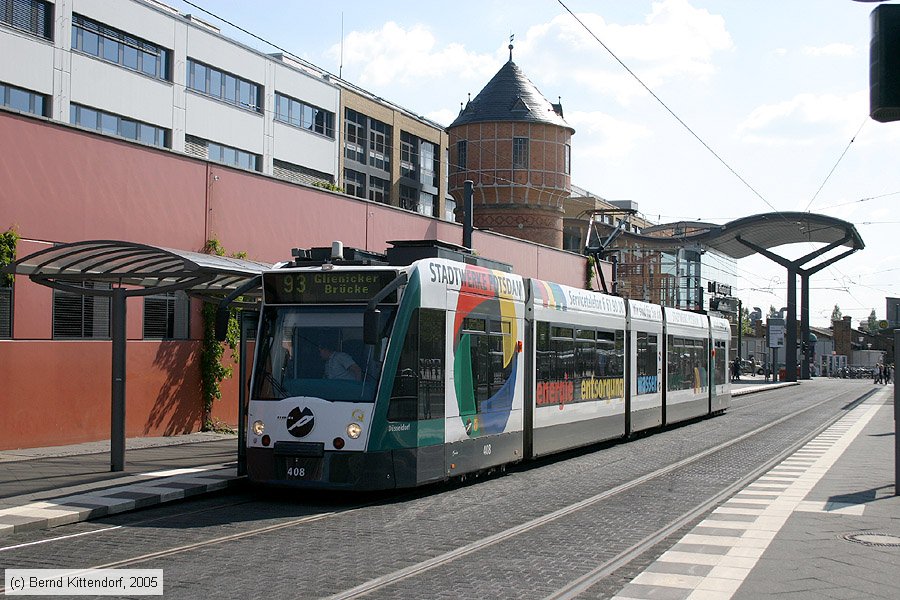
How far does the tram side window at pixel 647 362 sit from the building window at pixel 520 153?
1271 inches

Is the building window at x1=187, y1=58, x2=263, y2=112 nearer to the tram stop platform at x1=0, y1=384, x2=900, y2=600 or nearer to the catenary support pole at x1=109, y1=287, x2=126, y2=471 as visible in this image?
the tram stop platform at x1=0, y1=384, x2=900, y2=600

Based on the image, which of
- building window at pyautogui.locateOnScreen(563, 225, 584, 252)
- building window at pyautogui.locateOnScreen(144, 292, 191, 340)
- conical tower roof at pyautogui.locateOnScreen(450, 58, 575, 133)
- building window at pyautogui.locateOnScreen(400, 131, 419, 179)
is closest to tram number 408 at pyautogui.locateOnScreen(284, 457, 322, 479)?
building window at pyautogui.locateOnScreen(144, 292, 191, 340)

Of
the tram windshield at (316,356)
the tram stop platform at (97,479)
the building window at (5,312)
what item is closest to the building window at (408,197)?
the tram stop platform at (97,479)

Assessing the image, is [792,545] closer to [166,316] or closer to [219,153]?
[166,316]

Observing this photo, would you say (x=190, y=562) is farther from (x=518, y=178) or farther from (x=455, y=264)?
(x=518, y=178)

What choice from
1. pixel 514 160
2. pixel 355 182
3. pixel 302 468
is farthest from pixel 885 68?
pixel 355 182

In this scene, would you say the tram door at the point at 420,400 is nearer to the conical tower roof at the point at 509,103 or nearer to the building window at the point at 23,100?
the building window at the point at 23,100

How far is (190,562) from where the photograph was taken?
367 inches

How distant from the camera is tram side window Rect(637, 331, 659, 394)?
2423 cm

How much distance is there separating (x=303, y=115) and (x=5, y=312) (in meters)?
37.8

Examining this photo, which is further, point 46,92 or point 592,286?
point 592,286

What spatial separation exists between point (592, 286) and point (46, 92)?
2663 cm

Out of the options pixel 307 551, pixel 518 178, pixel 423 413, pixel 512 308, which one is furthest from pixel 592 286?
pixel 307 551

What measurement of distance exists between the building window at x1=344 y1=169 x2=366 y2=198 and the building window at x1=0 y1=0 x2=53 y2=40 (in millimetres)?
22577
